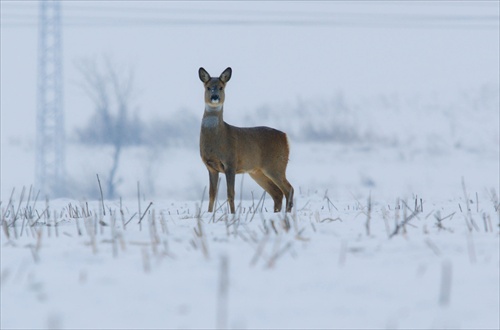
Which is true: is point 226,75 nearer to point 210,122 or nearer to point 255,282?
point 210,122

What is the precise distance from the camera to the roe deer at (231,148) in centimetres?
1040

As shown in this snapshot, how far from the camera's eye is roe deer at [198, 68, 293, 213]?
34.1 ft

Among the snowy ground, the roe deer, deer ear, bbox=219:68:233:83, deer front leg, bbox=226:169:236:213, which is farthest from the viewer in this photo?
deer ear, bbox=219:68:233:83

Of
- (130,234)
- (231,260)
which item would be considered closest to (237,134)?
(130,234)

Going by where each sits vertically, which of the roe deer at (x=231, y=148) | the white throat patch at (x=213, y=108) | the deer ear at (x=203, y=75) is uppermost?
the deer ear at (x=203, y=75)

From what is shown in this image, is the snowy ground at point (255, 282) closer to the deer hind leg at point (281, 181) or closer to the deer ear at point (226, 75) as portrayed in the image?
the deer ear at point (226, 75)

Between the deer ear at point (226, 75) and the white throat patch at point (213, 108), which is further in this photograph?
the deer ear at point (226, 75)

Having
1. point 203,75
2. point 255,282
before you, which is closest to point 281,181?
point 203,75

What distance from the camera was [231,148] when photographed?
10.5 meters

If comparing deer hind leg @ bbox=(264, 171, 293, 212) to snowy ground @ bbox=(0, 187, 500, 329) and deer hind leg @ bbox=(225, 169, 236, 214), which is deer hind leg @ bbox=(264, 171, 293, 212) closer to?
deer hind leg @ bbox=(225, 169, 236, 214)

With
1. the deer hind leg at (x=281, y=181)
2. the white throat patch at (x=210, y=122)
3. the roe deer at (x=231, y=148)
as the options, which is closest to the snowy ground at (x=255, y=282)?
the roe deer at (x=231, y=148)

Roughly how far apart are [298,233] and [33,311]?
181 centimetres

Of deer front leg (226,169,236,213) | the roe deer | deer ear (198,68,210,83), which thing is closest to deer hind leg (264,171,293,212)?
the roe deer

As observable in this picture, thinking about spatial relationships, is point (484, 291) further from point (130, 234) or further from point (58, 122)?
point (58, 122)
